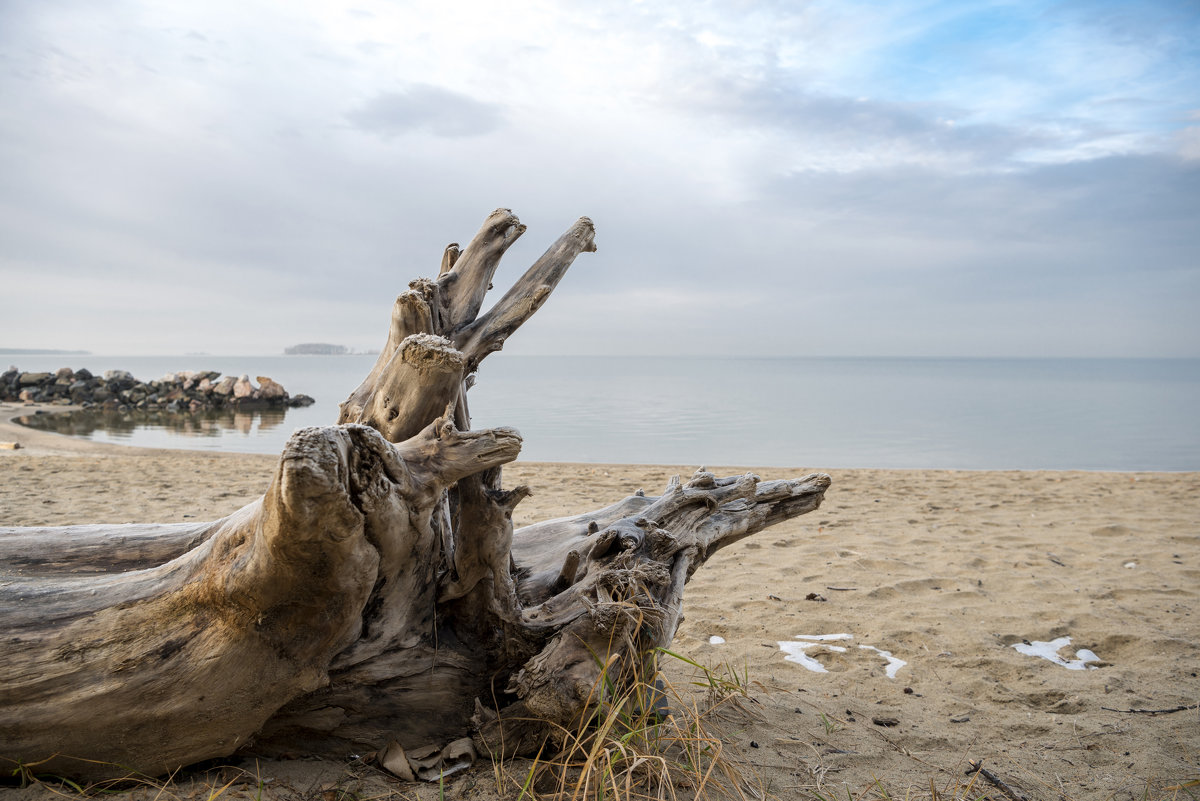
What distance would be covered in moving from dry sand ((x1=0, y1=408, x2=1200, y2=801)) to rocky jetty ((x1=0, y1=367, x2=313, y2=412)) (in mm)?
20975

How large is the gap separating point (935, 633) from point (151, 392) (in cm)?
3261

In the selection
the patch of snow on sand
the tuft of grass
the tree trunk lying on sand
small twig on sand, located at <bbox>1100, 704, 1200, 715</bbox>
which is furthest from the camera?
the patch of snow on sand

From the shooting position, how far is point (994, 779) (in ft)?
8.18

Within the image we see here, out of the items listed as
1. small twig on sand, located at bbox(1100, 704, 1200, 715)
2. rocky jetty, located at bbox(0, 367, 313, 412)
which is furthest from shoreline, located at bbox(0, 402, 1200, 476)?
small twig on sand, located at bbox(1100, 704, 1200, 715)

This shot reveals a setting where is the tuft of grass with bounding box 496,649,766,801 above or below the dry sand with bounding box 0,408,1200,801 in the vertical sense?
above

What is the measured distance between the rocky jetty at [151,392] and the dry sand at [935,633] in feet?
68.8

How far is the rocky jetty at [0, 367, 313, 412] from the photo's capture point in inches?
1097

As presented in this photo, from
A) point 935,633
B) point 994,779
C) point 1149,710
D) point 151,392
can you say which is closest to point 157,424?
point 151,392

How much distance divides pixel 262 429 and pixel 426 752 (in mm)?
21042

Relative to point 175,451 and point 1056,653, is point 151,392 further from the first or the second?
point 1056,653

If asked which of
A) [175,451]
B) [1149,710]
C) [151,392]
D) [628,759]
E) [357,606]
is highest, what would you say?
[151,392]

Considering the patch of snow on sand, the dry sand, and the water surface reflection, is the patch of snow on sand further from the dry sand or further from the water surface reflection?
the water surface reflection

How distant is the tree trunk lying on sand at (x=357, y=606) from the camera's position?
6.13ft

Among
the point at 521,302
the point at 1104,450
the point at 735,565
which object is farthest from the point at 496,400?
the point at 521,302
